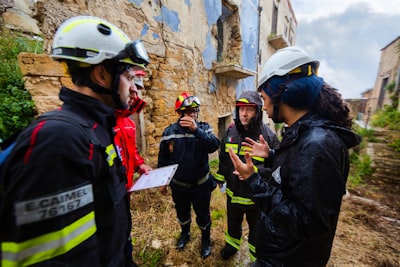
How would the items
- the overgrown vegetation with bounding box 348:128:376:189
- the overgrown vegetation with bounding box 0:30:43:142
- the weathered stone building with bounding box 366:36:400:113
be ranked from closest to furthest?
the overgrown vegetation with bounding box 0:30:43:142
the overgrown vegetation with bounding box 348:128:376:189
the weathered stone building with bounding box 366:36:400:113

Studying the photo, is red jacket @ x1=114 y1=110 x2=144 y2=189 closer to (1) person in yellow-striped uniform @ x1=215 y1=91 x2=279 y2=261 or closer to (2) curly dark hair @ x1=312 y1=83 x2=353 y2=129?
(1) person in yellow-striped uniform @ x1=215 y1=91 x2=279 y2=261

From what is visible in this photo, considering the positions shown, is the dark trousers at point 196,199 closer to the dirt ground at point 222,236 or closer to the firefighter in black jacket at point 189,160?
the firefighter in black jacket at point 189,160

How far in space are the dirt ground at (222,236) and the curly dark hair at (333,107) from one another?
2.40 metres

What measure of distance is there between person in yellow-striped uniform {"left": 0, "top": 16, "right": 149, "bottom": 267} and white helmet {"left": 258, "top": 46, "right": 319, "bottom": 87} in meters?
0.95

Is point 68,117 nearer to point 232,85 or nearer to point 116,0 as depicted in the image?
point 116,0

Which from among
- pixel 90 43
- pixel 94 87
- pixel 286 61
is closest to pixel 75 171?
pixel 94 87

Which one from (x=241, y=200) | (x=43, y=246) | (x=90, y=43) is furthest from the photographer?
(x=241, y=200)

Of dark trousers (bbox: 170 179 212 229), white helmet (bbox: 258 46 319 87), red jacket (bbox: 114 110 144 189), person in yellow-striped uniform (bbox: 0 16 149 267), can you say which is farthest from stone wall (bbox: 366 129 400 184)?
person in yellow-striped uniform (bbox: 0 16 149 267)

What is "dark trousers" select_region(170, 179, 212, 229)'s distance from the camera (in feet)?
8.07

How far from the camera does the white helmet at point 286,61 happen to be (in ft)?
4.07

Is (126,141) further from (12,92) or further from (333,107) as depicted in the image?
(12,92)

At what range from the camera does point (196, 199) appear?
2486 millimetres

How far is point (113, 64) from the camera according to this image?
3.58 ft

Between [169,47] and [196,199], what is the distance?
3.34 metres
